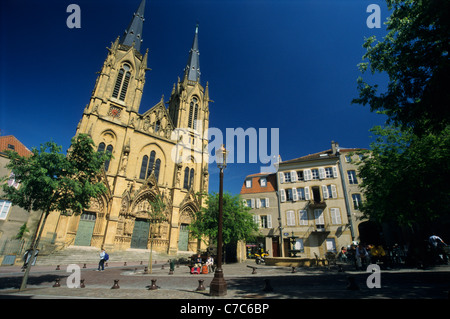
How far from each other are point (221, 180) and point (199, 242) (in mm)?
21052

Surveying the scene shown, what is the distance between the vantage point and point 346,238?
913 inches

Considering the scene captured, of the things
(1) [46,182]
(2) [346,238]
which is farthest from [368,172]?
(1) [46,182]

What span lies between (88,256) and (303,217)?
2306cm

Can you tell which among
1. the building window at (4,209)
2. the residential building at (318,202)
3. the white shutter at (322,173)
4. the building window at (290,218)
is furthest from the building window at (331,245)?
the building window at (4,209)

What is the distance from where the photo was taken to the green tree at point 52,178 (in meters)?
8.69

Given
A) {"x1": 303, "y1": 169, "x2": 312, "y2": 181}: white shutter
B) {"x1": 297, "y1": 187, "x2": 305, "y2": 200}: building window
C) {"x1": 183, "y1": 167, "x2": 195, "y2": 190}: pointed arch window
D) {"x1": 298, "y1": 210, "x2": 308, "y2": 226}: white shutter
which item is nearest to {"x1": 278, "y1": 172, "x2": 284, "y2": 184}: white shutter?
{"x1": 297, "y1": 187, "x2": 305, "y2": 200}: building window

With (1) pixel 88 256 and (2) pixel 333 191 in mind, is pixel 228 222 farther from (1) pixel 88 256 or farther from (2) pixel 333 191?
(2) pixel 333 191

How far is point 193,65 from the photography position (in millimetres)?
41125

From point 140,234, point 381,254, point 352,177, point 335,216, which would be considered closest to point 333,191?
point 352,177

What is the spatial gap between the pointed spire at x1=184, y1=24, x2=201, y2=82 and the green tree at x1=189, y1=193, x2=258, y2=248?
25.5 metres

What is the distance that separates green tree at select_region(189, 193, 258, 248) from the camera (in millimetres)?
20672

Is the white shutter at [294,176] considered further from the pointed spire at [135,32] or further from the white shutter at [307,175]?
the pointed spire at [135,32]
